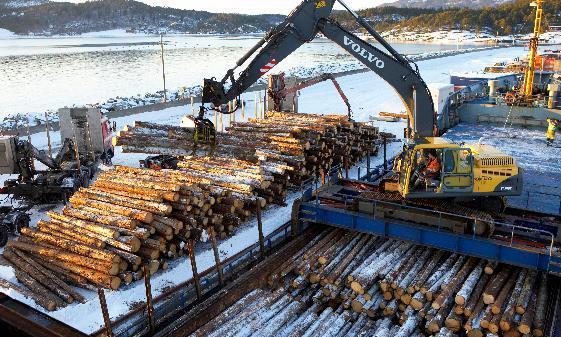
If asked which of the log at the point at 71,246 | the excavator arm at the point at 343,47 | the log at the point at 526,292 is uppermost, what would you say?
the excavator arm at the point at 343,47

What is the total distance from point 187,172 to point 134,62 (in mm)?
66115

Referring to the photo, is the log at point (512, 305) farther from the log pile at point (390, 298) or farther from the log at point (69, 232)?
the log at point (69, 232)

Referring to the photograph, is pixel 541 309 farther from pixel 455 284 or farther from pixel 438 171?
pixel 438 171

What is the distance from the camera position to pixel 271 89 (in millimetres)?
24797

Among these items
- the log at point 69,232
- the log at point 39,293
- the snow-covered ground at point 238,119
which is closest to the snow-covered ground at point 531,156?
the snow-covered ground at point 238,119

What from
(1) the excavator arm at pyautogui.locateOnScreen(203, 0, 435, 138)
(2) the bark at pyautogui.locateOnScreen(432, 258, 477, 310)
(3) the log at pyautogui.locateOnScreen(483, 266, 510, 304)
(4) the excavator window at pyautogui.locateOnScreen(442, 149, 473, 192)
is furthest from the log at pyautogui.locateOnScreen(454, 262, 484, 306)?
(1) the excavator arm at pyautogui.locateOnScreen(203, 0, 435, 138)

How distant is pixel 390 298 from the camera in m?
11.0

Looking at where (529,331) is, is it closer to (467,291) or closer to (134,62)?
(467,291)

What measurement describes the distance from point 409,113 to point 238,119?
1758 cm

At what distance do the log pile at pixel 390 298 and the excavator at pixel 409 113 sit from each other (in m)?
1.71

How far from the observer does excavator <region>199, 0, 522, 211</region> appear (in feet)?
39.4

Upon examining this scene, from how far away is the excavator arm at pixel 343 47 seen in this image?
15.1 meters

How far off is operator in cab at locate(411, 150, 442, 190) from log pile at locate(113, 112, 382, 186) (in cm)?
502

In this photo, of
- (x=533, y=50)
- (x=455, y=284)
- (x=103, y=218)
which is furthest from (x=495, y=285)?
(x=533, y=50)
